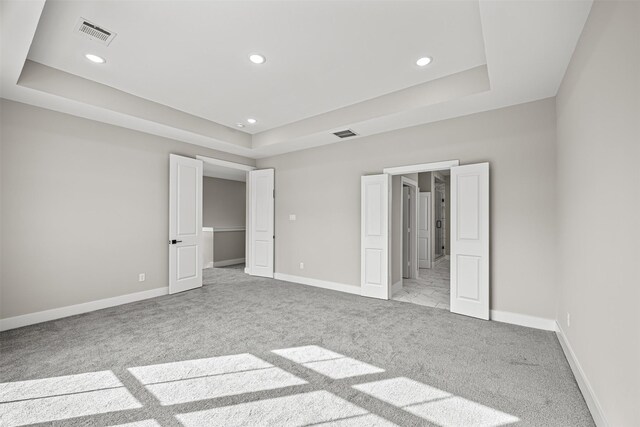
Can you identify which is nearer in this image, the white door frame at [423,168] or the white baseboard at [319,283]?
the white door frame at [423,168]

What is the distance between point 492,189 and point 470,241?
0.73 meters

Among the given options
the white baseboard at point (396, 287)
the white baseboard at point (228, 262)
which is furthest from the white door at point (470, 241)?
the white baseboard at point (228, 262)

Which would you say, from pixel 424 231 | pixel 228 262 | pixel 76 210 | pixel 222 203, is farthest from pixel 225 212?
pixel 424 231

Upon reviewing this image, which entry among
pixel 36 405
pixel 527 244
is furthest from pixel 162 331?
pixel 527 244

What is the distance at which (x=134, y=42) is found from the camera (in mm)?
2754

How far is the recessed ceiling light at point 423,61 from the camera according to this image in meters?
3.03

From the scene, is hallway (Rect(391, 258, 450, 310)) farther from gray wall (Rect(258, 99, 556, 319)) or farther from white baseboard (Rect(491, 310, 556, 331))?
gray wall (Rect(258, 99, 556, 319))

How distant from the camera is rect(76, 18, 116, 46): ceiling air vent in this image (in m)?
2.50

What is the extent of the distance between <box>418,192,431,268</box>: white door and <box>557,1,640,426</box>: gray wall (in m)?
5.06

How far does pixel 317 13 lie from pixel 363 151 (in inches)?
108

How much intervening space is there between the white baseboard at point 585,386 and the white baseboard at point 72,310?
526cm

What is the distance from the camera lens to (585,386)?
6.65ft

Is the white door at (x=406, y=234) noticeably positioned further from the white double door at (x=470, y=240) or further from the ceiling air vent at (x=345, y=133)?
the white double door at (x=470, y=240)

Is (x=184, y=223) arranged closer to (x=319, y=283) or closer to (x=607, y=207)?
(x=319, y=283)
